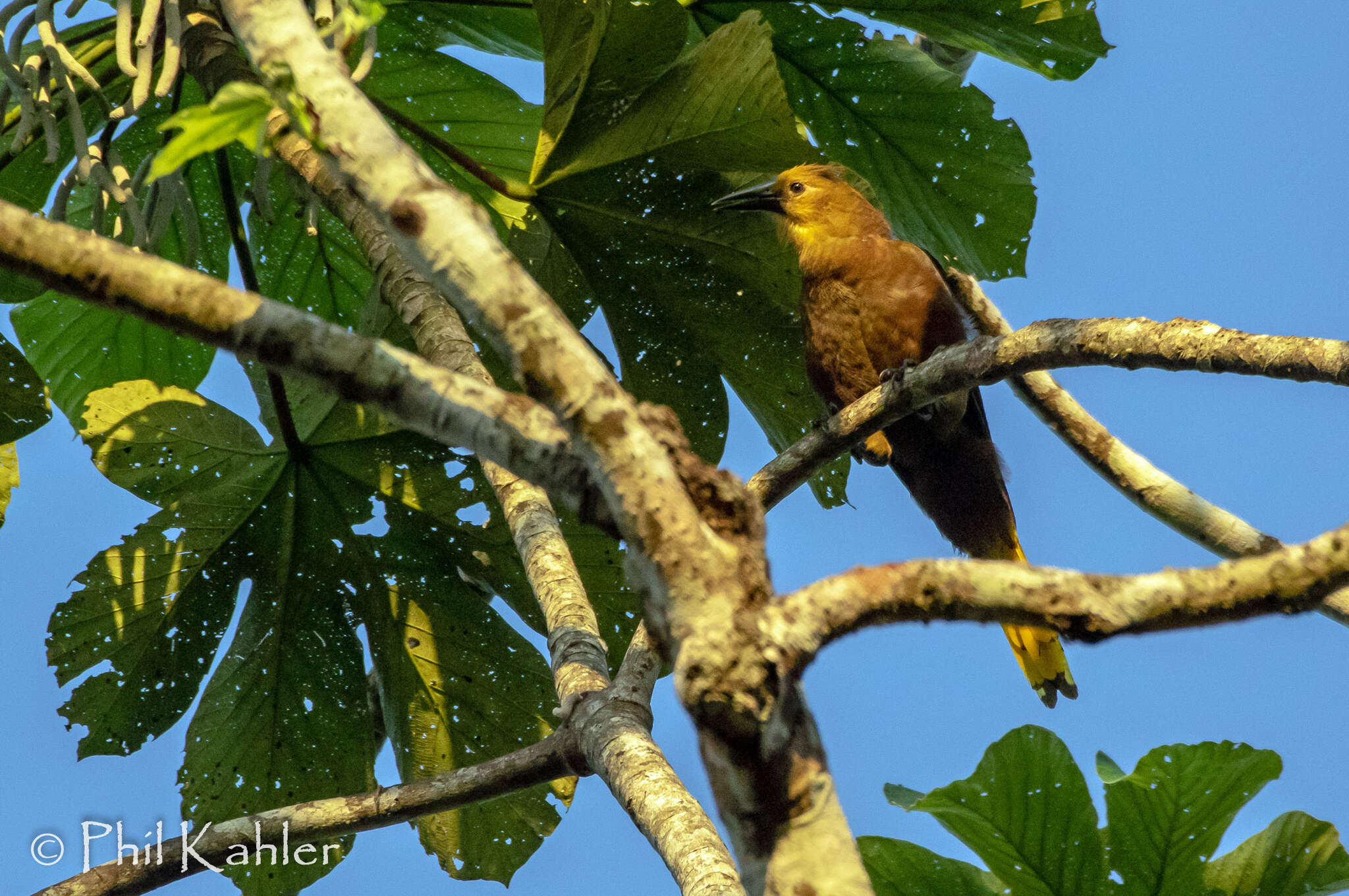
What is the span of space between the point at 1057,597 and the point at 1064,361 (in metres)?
1.06

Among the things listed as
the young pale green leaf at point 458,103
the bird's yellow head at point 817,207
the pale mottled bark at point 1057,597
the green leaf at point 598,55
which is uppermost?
the young pale green leaf at point 458,103

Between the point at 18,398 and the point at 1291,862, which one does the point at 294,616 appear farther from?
the point at 1291,862

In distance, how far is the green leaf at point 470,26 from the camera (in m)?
3.12

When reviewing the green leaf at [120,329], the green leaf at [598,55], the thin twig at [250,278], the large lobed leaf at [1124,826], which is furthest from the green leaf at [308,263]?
the large lobed leaf at [1124,826]

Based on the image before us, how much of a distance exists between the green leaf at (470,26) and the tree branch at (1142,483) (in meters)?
1.62

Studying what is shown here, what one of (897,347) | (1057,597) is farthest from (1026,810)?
(1057,597)

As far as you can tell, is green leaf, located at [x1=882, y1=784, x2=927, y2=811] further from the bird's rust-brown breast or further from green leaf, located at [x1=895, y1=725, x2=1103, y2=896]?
the bird's rust-brown breast

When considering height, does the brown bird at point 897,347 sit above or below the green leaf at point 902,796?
above

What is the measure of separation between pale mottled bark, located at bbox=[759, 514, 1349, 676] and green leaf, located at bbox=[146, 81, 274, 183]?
0.58m

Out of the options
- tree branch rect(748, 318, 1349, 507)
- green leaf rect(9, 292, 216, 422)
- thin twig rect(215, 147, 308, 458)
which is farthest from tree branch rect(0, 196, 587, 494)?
green leaf rect(9, 292, 216, 422)

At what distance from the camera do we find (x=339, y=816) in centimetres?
200

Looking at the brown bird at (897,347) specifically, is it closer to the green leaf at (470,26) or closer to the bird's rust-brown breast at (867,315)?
the bird's rust-brown breast at (867,315)

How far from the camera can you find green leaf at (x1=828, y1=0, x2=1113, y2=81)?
107 inches

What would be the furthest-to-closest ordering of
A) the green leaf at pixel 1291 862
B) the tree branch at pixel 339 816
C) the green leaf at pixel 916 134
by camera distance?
the green leaf at pixel 916 134 → the green leaf at pixel 1291 862 → the tree branch at pixel 339 816
